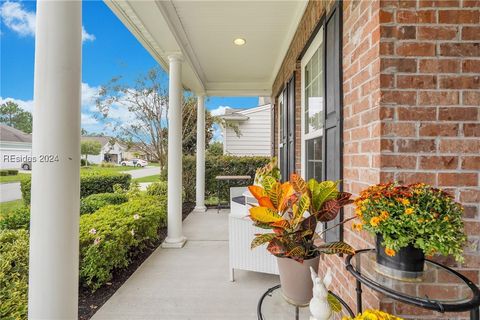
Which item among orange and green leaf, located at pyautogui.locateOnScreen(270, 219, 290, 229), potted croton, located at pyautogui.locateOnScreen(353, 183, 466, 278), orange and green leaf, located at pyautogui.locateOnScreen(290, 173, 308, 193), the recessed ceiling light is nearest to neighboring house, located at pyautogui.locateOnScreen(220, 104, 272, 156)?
the recessed ceiling light

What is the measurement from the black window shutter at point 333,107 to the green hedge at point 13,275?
2.14 meters

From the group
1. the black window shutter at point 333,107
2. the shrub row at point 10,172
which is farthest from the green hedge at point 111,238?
the shrub row at point 10,172

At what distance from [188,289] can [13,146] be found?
12.6 feet

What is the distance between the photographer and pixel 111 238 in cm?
273

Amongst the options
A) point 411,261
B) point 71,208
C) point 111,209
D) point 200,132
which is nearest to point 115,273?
point 111,209

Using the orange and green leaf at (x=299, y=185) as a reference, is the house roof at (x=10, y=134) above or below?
above

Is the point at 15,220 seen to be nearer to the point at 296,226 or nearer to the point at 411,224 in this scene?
the point at 296,226

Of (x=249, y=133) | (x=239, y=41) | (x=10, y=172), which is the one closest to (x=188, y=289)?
(x=239, y=41)

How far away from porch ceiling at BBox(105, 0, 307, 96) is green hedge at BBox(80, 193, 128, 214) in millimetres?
2805

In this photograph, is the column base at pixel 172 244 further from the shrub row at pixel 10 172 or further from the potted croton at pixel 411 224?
the shrub row at pixel 10 172

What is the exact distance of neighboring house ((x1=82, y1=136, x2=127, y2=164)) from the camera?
764cm

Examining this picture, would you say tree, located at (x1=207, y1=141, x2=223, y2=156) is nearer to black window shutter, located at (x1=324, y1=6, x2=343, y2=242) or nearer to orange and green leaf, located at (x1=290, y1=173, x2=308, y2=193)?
black window shutter, located at (x1=324, y1=6, x2=343, y2=242)

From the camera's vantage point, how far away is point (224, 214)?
582cm

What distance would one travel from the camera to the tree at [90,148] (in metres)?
7.06
